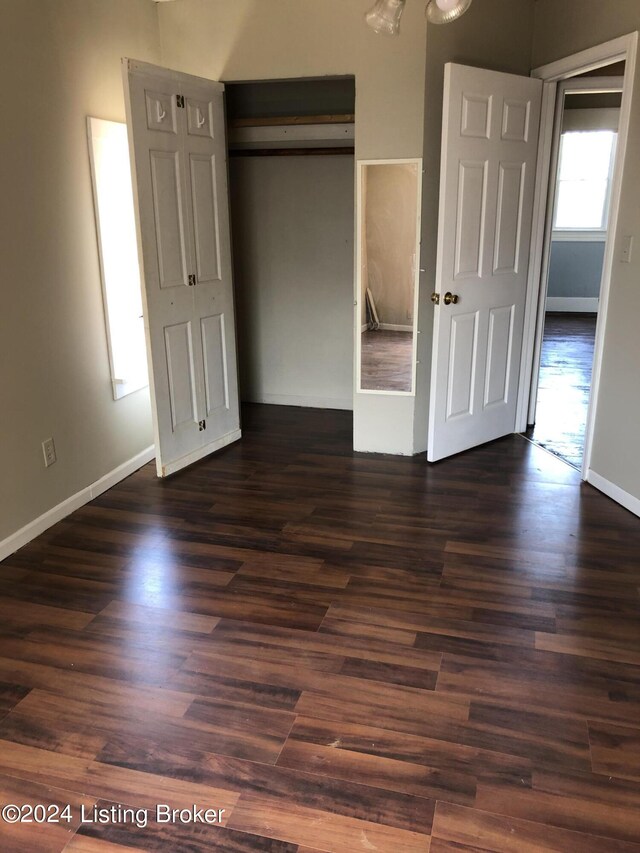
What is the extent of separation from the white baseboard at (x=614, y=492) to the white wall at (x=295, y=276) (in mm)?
1971

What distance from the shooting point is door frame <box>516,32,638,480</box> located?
3291mm

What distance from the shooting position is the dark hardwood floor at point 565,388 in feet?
14.4

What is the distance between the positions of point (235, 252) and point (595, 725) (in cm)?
407

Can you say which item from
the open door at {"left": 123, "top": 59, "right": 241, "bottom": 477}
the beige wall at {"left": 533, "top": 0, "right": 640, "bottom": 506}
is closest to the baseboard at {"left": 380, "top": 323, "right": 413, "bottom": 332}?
the open door at {"left": 123, "top": 59, "right": 241, "bottom": 477}

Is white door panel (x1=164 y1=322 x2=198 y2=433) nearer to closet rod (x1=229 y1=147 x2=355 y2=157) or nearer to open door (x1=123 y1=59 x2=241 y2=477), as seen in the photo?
open door (x1=123 y1=59 x2=241 y2=477)

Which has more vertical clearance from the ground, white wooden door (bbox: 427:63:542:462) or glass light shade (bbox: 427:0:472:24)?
glass light shade (bbox: 427:0:472:24)

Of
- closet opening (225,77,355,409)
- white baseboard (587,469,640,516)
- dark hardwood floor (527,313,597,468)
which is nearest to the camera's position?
white baseboard (587,469,640,516)

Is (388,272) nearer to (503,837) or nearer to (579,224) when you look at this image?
(503,837)

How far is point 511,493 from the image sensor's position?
11.8 ft

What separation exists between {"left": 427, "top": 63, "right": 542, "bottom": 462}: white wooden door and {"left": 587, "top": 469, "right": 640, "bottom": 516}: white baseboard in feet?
2.57

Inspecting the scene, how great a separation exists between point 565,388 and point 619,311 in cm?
228

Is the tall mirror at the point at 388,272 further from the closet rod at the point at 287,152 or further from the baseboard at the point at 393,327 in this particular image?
the closet rod at the point at 287,152

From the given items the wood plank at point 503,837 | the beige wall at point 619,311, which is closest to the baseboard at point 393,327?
the beige wall at point 619,311

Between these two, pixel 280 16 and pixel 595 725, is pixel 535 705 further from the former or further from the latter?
pixel 280 16
